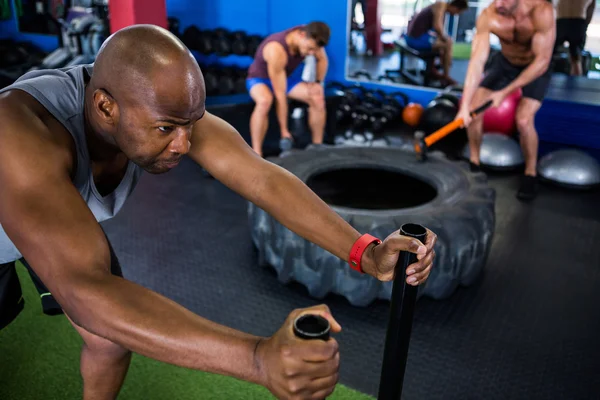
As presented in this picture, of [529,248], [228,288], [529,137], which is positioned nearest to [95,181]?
[228,288]

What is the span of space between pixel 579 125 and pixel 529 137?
658 millimetres

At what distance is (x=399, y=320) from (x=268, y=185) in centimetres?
38

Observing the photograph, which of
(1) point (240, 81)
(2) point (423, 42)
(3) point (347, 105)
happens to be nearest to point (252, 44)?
(1) point (240, 81)

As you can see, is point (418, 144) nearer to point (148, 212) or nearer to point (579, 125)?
point (148, 212)

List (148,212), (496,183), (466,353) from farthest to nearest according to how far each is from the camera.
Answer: (496,183), (148,212), (466,353)

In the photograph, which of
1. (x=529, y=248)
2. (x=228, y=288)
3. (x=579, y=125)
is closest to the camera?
(x=228, y=288)

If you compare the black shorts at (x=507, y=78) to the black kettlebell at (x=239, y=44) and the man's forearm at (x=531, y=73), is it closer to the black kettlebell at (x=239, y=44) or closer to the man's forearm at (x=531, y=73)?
the man's forearm at (x=531, y=73)

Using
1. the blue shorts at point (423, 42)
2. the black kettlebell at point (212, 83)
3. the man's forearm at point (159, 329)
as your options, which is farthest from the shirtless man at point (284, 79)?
the man's forearm at point (159, 329)

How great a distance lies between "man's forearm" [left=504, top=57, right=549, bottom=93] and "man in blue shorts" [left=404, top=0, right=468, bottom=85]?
2.32 meters

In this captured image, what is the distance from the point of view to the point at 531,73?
299 cm

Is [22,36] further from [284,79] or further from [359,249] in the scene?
[359,249]

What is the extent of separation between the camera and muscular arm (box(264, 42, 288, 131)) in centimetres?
338

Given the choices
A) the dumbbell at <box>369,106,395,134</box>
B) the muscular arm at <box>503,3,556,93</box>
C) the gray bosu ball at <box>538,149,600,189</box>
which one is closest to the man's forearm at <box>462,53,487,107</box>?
the muscular arm at <box>503,3,556,93</box>

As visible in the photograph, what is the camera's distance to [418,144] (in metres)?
2.58
